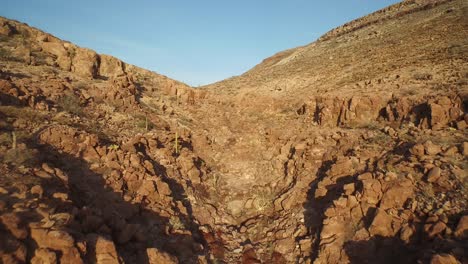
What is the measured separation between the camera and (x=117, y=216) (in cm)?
787

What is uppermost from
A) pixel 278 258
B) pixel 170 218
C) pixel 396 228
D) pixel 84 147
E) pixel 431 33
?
pixel 431 33

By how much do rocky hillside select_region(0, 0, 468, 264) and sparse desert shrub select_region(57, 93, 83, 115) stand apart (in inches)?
2.9

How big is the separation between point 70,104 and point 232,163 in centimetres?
731

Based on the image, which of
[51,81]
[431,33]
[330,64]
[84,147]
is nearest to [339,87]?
[330,64]

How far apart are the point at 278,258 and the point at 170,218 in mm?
3387

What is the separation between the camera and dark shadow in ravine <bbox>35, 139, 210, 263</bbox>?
24.0ft

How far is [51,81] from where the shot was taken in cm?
1395

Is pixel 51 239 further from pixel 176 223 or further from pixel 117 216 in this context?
pixel 176 223

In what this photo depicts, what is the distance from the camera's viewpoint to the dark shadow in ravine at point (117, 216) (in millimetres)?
7302

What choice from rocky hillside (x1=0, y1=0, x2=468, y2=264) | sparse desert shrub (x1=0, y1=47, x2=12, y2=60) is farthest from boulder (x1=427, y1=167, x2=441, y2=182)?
sparse desert shrub (x1=0, y1=47, x2=12, y2=60)

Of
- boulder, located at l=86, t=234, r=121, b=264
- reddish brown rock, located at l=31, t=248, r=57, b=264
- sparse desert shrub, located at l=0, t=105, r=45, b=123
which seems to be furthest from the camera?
sparse desert shrub, located at l=0, t=105, r=45, b=123

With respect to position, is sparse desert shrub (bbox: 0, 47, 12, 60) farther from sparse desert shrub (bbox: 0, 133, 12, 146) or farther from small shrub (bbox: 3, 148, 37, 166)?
small shrub (bbox: 3, 148, 37, 166)

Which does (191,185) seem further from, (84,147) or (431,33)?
(431,33)

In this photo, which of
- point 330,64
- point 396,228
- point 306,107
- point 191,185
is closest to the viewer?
point 396,228
